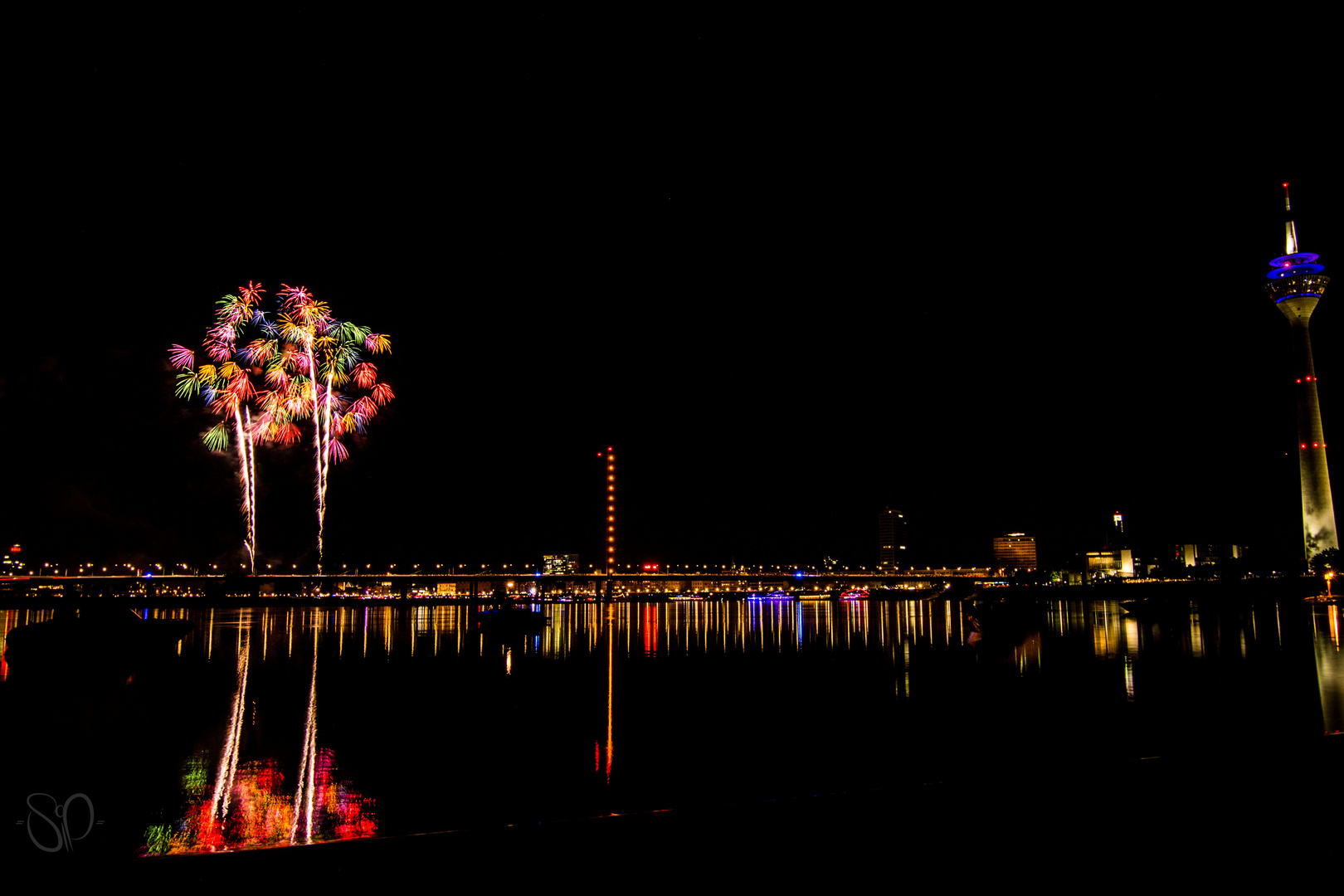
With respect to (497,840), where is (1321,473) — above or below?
above

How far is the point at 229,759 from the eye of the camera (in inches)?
371

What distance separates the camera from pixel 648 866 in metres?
4.52

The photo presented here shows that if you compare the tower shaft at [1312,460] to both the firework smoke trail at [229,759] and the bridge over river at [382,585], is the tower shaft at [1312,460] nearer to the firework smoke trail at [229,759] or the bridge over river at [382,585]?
the bridge over river at [382,585]

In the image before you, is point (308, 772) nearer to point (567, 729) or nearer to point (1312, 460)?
point (567, 729)

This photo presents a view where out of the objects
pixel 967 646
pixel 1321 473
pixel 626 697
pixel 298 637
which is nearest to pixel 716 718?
pixel 626 697

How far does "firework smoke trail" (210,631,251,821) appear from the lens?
294 inches

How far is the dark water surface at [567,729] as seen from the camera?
729 centimetres

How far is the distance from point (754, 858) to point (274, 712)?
10.3 m

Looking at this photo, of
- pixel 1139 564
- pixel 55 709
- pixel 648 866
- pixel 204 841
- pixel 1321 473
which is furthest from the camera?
pixel 1139 564

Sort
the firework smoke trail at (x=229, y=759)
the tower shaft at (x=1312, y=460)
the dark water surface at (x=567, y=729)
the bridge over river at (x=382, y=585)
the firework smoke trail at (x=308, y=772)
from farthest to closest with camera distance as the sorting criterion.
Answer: the tower shaft at (x=1312, y=460) < the bridge over river at (x=382, y=585) < the firework smoke trail at (x=229, y=759) < the dark water surface at (x=567, y=729) < the firework smoke trail at (x=308, y=772)

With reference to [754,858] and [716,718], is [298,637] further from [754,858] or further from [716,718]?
[754,858]

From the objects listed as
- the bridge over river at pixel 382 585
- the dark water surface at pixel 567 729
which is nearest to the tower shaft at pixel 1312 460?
the bridge over river at pixel 382 585

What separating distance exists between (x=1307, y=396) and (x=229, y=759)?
13147 centimetres

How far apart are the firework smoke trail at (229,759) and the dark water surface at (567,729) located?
5 centimetres
